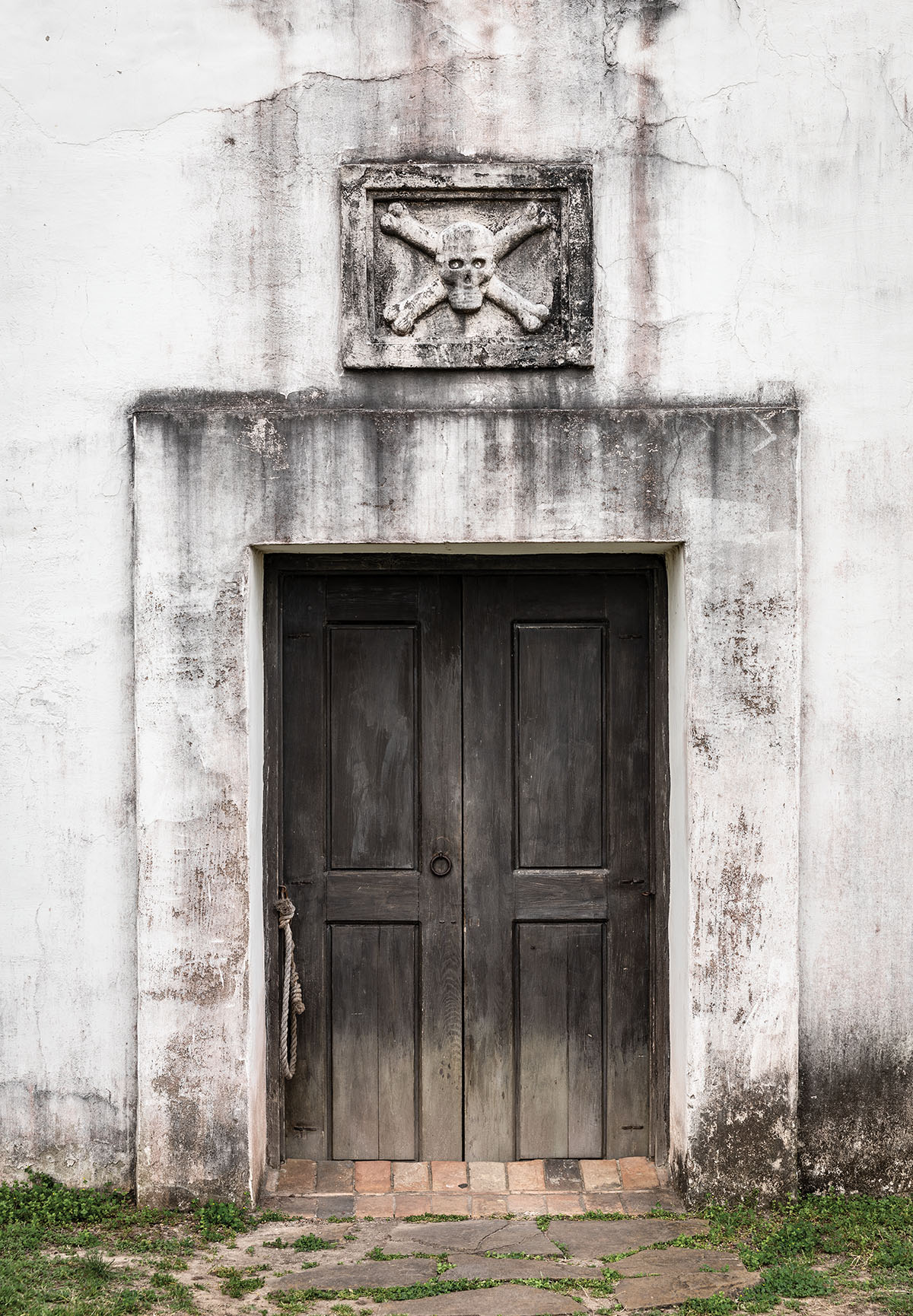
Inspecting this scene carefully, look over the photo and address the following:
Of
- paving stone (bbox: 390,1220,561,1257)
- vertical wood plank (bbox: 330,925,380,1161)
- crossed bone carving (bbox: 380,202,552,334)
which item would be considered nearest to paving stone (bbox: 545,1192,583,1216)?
paving stone (bbox: 390,1220,561,1257)

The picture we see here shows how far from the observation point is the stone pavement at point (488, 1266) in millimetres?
3256

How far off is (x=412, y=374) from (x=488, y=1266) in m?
2.87

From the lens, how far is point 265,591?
4051mm

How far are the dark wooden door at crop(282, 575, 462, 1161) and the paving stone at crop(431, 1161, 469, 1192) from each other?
1.7 inches

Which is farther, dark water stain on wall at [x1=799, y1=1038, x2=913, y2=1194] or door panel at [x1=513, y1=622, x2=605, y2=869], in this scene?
door panel at [x1=513, y1=622, x2=605, y2=869]

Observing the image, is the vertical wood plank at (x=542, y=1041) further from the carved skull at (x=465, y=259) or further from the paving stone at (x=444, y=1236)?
the carved skull at (x=465, y=259)

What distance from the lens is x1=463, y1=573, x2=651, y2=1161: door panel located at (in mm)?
4121

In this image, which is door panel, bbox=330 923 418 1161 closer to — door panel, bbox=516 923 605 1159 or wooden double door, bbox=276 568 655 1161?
wooden double door, bbox=276 568 655 1161

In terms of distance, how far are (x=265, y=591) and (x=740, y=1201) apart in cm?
265

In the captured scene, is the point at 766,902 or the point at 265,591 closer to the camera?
the point at 766,902

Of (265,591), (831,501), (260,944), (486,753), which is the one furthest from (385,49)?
(260,944)

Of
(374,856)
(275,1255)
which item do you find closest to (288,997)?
(374,856)

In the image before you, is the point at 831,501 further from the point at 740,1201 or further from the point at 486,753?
the point at 740,1201

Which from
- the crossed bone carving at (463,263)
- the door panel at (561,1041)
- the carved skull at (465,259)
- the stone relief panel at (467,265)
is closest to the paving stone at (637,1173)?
the door panel at (561,1041)
